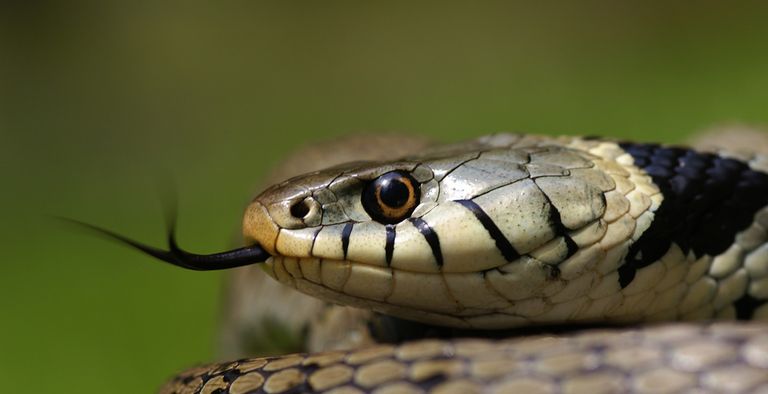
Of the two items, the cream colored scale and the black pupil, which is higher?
the black pupil

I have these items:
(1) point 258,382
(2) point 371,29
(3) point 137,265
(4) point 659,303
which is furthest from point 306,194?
(2) point 371,29

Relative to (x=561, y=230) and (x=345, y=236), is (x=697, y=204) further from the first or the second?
(x=345, y=236)

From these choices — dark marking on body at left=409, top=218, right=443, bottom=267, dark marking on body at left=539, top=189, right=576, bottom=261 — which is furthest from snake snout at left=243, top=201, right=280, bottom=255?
dark marking on body at left=539, top=189, right=576, bottom=261

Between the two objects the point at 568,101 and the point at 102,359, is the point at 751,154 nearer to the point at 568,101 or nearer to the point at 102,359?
the point at 102,359

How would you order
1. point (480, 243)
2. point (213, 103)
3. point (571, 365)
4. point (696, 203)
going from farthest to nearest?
point (213, 103) → point (696, 203) → point (480, 243) → point (571, 365)

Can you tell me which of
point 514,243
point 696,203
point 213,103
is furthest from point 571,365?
point 213,103

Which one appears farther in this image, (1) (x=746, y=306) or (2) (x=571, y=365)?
(1) (x=746, y=306)

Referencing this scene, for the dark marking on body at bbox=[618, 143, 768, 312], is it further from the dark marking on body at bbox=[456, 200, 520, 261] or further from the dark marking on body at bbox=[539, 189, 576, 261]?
the dark marking on body at bbox=[456, 200, 520, 261]

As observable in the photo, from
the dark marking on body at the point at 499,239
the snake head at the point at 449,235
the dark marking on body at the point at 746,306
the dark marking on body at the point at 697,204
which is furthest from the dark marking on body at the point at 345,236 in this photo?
the dark marking on body at the point at 746,306

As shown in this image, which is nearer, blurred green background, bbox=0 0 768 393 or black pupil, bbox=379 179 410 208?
black pupil, bbox=379 179 410 208
